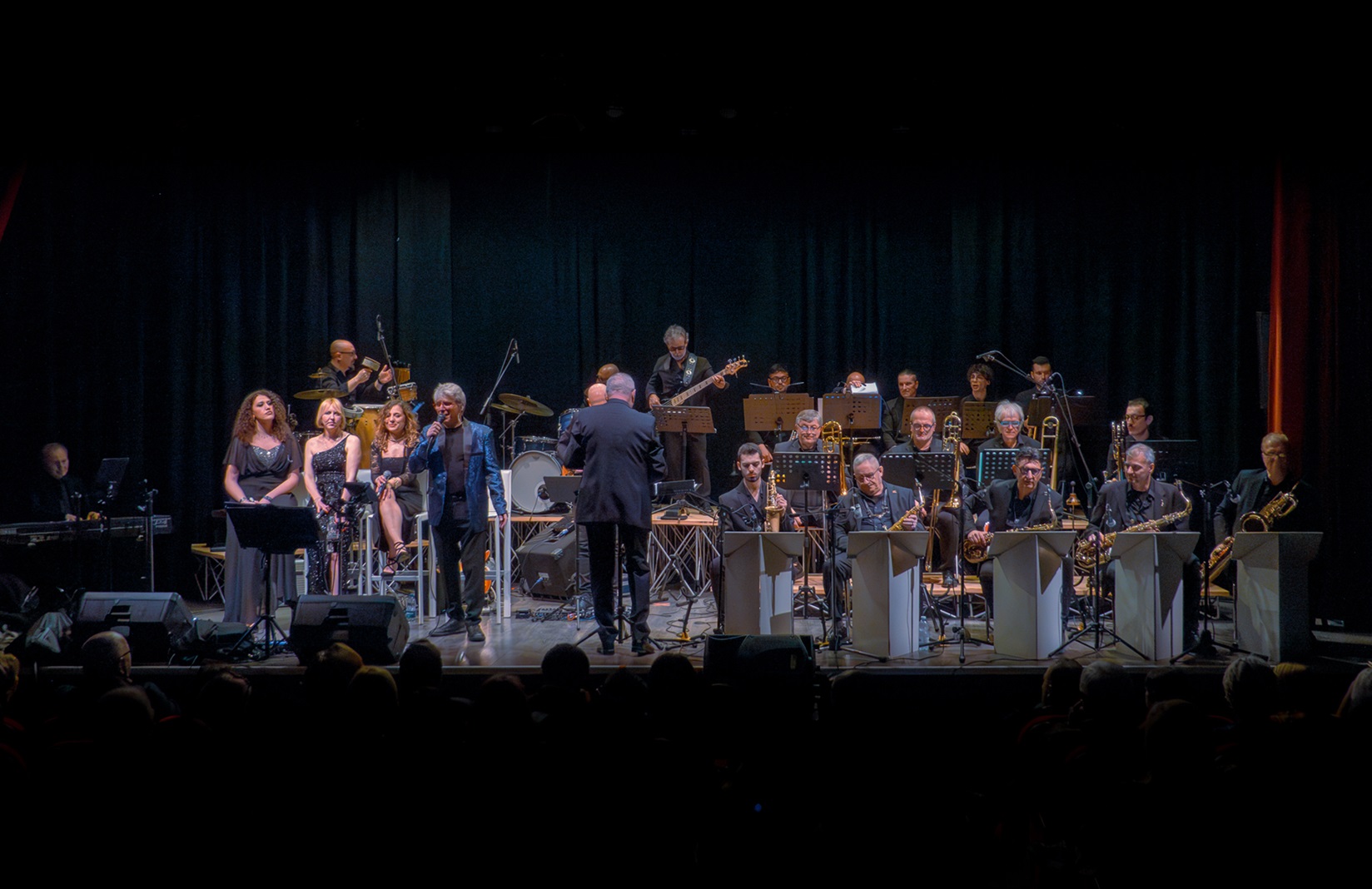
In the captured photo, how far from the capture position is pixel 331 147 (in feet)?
34.8

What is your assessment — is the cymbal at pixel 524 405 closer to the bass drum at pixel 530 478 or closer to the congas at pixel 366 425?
the bass drum at pixel 530 478

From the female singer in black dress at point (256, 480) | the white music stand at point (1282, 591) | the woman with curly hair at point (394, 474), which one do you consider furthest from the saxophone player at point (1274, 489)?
the female singer in black dress at point (256, 480)

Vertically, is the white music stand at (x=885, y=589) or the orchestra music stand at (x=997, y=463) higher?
the orchestra music stand at (x=997, y=463)

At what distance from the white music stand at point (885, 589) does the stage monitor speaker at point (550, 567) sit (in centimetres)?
297

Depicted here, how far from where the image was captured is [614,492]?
6566mm

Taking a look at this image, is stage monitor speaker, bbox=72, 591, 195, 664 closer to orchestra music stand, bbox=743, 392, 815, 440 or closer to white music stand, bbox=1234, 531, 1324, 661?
orchestra music stand, bbox=743, 392, 815, 440

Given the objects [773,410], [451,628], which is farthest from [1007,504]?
[451,628]

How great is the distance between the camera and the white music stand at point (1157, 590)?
648 cm

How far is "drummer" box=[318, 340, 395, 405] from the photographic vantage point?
9.94m

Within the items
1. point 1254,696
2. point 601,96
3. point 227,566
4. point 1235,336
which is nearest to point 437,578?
point 227,566

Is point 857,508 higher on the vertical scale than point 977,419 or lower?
lower

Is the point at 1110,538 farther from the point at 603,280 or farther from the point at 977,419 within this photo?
the point at 603,280

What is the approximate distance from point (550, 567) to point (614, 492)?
95.5 inches

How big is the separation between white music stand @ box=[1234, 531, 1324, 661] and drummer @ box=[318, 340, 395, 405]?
7.61 m
